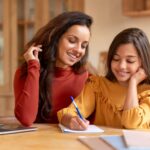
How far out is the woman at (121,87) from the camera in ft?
4.73

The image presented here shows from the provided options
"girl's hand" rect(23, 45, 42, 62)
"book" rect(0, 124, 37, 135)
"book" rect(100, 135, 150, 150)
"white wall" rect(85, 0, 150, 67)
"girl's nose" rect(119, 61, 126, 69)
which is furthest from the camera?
"white wall" rect(85, 0, 150, 67)

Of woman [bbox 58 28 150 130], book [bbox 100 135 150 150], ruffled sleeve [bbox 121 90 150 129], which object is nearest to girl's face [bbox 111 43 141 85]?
woman [bbox 58 28 150 130]

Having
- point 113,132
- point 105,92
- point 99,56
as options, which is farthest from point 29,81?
point 99,56

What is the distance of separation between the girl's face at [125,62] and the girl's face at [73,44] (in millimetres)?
204

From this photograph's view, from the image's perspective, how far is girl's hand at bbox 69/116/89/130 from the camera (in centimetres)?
128

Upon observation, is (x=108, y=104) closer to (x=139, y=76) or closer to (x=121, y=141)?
(x=139, y=76)

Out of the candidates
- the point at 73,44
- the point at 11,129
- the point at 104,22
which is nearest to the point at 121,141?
the point at 11,129

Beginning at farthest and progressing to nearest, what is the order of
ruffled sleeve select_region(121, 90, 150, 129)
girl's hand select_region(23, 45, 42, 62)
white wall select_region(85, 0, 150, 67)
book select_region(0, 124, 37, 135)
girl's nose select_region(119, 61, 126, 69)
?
white wall select_region(85, 0, 150, 67)
girl's hand select_region(23, 45, 42, 62)
girl's nose select_region(119, 61, 126, 69)
ruffled sleeve select_region(121, 90, 150, 129)
book select_region(0, 124, 37, 135)

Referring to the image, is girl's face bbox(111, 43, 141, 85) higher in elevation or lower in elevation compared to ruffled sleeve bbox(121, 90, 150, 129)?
higher

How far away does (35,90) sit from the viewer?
1.53 metres

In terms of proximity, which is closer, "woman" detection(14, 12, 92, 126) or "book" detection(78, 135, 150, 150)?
"book" detection(78, 135, 150, 150)

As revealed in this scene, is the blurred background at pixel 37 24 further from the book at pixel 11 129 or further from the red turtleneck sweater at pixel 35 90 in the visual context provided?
the book at pixel 11 129

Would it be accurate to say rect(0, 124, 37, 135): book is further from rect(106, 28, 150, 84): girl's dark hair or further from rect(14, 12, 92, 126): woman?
rect(106, 28, 150, 84): girl's dark hair

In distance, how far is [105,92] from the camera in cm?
156
